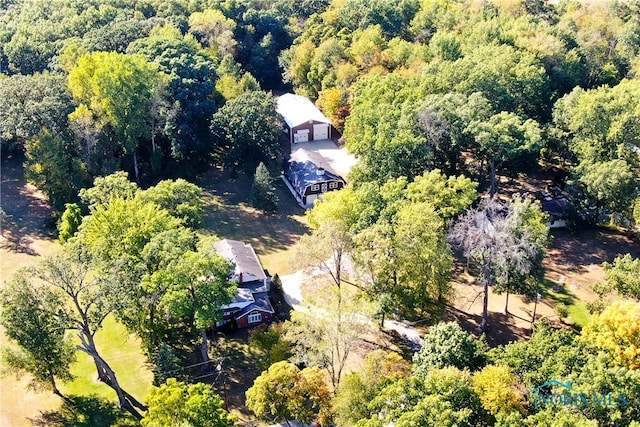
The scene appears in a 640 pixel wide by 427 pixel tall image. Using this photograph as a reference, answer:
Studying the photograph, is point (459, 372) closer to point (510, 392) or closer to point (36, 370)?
point (510, 392)

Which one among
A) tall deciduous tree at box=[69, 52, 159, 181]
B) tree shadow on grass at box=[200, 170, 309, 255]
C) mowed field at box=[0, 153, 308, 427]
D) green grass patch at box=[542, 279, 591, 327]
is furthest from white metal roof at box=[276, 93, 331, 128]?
green grass patch at box=[542, 279, 591, 327]

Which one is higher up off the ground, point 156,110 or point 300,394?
point 156,110

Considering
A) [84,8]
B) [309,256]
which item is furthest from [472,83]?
[84,8]

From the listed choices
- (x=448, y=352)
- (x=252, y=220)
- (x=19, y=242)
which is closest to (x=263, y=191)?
(x=252, y=220)

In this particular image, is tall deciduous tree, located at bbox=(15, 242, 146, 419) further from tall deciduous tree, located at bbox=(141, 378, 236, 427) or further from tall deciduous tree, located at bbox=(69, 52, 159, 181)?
tall deciduous tree, located at bbox=(69, 52, 159, 181)

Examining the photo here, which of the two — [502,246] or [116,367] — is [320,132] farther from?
[116,367]

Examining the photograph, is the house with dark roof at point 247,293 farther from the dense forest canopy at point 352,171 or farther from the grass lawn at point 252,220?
the grass lawn at point 252,220

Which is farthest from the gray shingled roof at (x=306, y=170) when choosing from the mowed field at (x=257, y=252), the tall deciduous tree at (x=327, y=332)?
the tall deciduous tree at (x=327, y=332)
